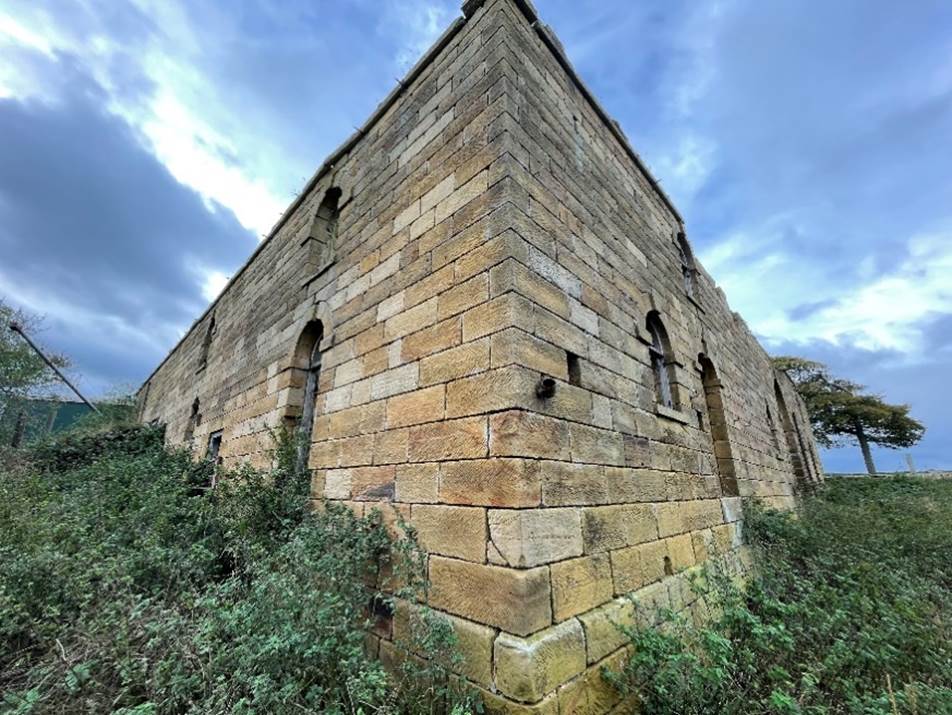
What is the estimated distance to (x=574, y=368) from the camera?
10.2 feet

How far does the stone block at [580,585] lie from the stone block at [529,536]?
9 cm

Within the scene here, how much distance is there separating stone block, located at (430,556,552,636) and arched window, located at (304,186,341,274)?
4779 mm

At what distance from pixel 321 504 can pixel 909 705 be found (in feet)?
13.3

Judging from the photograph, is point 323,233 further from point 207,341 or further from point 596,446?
point 207,341

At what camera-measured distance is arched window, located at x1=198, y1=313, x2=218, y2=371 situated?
31.6 feet

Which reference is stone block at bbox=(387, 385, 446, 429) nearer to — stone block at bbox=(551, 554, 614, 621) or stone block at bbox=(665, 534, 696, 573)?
stone block at bbox=(551, 554, 614, 621)

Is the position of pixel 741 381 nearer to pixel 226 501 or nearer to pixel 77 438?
pixel 226 501

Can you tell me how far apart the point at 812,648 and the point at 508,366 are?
3.14 metres

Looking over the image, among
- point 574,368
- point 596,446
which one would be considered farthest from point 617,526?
point 574,368

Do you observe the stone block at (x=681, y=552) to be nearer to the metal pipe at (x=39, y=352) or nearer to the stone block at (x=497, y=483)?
the stone block at (x=497, y=483)

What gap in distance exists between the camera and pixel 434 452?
2.82 metres

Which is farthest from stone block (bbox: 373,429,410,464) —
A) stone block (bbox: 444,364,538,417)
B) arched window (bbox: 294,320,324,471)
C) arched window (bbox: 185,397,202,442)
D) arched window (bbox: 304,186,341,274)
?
arched window (bbox: 185,397,202,442)

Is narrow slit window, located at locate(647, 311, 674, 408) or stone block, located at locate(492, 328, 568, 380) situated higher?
narrow slit window, located at locate(647, 311, 674, 408)

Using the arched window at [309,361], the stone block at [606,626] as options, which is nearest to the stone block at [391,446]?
the stone block at [606,626]
